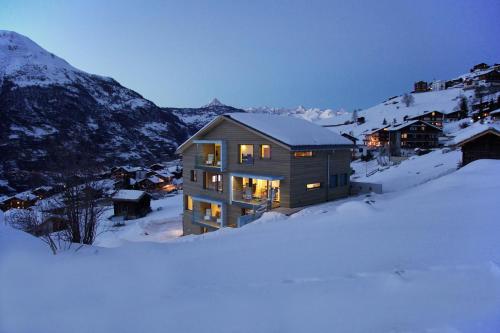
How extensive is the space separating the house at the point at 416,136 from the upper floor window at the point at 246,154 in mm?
50055

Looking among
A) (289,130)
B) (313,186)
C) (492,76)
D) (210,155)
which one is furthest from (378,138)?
(492,76)

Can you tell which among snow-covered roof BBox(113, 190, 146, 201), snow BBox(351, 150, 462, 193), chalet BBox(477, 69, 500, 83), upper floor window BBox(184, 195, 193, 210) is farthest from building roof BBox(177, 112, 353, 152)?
chalet BBox(477, 69, 500, 83)

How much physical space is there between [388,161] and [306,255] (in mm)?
55176

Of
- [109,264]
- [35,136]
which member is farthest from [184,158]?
[35,136]

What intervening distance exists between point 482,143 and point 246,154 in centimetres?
1866

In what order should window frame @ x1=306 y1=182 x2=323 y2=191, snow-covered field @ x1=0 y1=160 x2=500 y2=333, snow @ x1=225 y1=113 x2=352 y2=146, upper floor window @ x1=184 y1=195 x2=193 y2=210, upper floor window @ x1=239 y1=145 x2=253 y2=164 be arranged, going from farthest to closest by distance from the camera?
upper floor window @ x1=184 y1=195 x2=193 y2=210
upper floor window @ x1=239 y1=145 x2=253 y2=164
window frame @ x1=306 y1=182 x2=323 y2=191
snow @ x1=225 y1=113 x2=352 y2=146
snow-covered field @ x1=0 y1=160 x2=500 y2=333

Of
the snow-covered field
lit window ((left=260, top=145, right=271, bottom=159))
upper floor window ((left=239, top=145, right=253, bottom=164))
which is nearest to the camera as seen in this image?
the snow-covered field

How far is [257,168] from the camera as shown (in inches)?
915

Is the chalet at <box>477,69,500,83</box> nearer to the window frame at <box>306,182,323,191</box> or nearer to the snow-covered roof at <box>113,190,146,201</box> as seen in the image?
the window frame at <box>306,182,323,191</box>

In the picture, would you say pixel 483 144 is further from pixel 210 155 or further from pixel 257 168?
pixel 210 155

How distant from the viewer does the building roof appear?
2186 cm

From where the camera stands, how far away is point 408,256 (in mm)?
6812

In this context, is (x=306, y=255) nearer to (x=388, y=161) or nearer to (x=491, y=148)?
(x=491, y=148)

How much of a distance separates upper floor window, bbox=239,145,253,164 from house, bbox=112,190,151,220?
77.2ft
